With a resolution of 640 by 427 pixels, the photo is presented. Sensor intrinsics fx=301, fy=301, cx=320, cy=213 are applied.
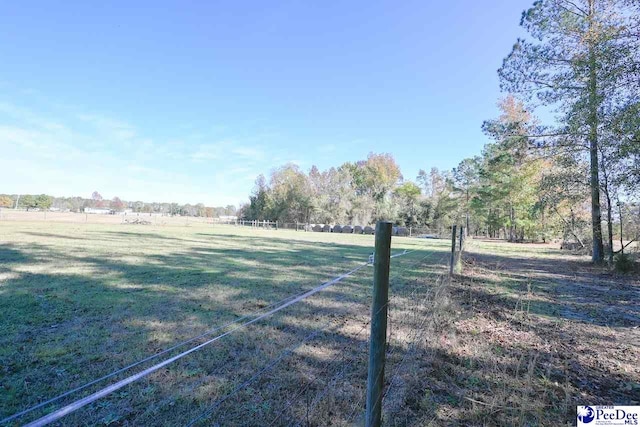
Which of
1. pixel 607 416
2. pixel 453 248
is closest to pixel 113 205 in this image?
pixel 453 248

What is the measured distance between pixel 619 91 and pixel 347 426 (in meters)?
11.1

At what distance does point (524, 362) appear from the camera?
125 inches

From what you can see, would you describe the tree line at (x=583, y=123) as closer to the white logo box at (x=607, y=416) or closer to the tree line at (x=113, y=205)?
the white logo box at (x=607, y=416)

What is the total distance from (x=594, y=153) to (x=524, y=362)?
12529 mm

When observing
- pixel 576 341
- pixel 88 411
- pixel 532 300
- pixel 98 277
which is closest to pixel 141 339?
pixel 88 411

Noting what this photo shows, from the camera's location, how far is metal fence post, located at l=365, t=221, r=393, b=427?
1693 mm

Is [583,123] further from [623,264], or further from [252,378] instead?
[252,378]

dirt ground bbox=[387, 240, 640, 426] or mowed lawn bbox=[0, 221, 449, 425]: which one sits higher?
dirt ground bbox=[387, 240, 640, 426]

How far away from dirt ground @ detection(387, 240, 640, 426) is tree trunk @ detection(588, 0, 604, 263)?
19.0 feet

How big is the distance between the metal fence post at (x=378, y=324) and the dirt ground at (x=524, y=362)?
29.6 inches

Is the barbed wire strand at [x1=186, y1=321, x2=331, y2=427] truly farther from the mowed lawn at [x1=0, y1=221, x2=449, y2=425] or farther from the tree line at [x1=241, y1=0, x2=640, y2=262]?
the tree line at [x1=241, y1=0, x2=640, y2=262]

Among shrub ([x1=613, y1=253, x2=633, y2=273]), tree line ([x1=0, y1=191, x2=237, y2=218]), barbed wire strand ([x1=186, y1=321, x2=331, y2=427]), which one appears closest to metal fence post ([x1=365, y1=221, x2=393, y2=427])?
barbed wire strand ([x1=186, y1=321, x2=331, y2=427])

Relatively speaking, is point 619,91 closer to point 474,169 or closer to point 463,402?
point 463,402

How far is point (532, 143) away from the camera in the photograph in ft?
42.4
